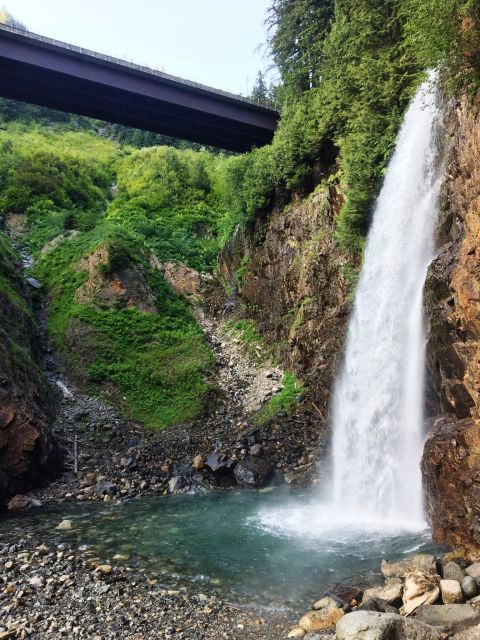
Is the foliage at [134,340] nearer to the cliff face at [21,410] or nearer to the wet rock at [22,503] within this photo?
the cliff face at [21,410]

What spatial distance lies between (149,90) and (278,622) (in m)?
29.1

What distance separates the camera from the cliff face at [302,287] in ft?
62.4

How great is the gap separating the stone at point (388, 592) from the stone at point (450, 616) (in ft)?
1.71

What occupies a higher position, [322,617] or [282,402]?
[282,402]

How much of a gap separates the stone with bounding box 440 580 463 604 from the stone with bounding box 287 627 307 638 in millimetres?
2098

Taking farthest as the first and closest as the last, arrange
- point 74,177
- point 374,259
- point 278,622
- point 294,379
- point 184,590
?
point 74,177, point 294,379, point 374,259, point 184,590, point 278,622

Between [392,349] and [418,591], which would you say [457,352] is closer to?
[392,349]

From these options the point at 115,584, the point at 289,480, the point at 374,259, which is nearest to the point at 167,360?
the point at 289,480

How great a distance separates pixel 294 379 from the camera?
2039 cm

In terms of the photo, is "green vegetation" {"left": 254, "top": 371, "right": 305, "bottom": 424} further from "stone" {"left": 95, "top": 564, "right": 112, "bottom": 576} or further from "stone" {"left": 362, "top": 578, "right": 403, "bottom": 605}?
"stone" {"left": 362, "top": 578, "right": 403, "bottom": 605}

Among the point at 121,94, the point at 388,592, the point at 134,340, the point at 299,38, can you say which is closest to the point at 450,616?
the point at 388,592

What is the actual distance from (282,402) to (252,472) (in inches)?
148

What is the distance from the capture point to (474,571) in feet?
25.4

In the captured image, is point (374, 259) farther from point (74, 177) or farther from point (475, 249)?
point (74, 177)
